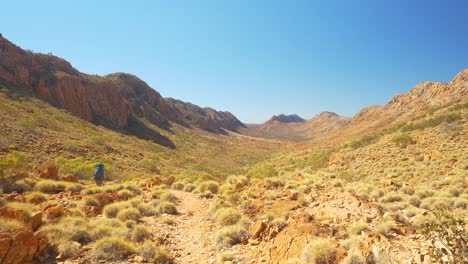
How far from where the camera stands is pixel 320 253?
5957mm

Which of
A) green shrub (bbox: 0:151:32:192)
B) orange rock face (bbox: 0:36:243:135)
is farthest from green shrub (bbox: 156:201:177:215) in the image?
orange rock face (bbox: 0:36:243:135)

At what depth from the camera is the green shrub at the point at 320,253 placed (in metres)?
5.90

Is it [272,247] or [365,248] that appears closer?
[365,248]

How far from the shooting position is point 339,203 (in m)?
9.91

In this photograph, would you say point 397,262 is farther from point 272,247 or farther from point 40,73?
point 40,73

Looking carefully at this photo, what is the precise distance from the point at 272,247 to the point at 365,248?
2.32m

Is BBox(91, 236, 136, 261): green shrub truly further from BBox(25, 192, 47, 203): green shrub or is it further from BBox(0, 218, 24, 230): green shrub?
BBox(25, 192, 47, 203): green shrub

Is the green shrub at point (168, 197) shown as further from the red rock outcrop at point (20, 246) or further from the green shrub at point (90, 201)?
the red rock outcrop at point (20, 246)

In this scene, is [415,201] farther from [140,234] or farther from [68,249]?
[68,249]

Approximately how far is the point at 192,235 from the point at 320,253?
483 centimetres

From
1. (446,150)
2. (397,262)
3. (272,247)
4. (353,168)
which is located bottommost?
(272,247)

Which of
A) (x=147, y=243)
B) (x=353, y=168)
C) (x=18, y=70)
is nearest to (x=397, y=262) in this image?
(x=147, y=243)

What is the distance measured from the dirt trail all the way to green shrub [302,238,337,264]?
258 cm

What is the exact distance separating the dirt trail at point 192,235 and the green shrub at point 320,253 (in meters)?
2.58
